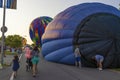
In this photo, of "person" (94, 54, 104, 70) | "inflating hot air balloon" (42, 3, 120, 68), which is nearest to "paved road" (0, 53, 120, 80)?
"person" (94, 54, 104, 70)

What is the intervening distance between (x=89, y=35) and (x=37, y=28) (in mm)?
34944

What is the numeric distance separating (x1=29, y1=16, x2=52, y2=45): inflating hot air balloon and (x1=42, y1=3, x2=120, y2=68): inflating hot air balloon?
30.3 metres

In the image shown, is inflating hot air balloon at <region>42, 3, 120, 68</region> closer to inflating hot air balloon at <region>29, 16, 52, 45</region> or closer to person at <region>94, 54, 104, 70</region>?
person at <region>94, 54, 104, 70</region>

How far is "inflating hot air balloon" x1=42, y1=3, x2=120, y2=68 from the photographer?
79.5 ft

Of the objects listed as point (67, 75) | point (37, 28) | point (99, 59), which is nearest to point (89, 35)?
point (99, 59)

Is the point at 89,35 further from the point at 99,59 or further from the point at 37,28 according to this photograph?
the point at 37,28

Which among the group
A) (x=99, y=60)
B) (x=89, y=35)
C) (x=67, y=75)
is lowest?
(x=99, y=60)

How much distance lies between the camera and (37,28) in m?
59.2

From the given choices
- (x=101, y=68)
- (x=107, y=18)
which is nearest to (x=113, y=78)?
(x=101, y=68)

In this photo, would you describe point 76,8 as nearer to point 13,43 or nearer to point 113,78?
point 113,78

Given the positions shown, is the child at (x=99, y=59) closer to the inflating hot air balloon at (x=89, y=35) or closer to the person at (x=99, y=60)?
the person at (x=99, y=60)

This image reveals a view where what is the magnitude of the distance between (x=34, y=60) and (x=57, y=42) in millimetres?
9509

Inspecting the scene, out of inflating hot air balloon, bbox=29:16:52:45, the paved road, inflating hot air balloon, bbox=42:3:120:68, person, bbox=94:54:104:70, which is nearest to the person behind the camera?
the paved road

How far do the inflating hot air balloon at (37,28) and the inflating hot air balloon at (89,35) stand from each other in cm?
3029
